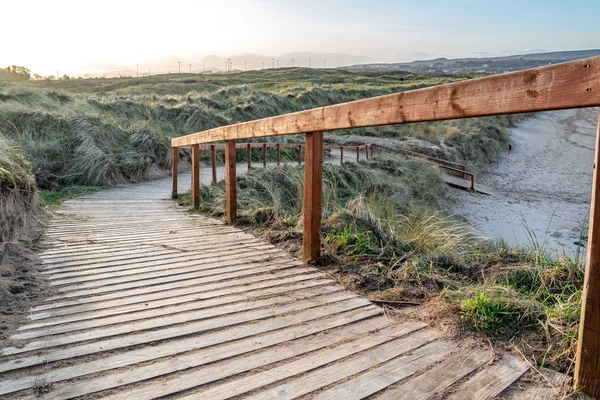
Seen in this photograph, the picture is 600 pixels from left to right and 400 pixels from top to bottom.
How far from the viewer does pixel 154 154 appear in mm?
13602

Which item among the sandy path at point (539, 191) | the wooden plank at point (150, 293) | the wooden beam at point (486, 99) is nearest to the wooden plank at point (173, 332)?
the wooden plank at point (150, 293)

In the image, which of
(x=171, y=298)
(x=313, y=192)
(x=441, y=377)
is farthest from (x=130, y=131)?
(x=441, y=377)

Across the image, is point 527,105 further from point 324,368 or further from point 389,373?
point 324,368

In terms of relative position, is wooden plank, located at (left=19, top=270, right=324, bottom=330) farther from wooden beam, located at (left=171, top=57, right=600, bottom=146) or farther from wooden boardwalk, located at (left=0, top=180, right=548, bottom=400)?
wooden beam, located at (left=171, top=57, right=600, bottom=146)

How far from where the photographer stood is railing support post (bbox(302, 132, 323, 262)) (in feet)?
11.3

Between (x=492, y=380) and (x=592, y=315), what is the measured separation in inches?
19.9

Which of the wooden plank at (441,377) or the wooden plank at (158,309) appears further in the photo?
the wooden plank at (158,309)

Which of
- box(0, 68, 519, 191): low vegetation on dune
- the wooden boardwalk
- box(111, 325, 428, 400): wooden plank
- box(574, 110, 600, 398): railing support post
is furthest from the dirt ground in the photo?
box(0, 68, 519, 191): low vegetation on dune

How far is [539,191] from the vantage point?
18844 mm

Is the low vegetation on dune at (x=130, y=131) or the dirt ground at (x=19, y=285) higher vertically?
the low vegetation on dune at (x=130, y=131)

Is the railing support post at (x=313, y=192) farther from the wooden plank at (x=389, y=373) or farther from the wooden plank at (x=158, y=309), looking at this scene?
the wooden plank at (x=389, y=373)

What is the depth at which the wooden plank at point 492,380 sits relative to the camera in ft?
5.86

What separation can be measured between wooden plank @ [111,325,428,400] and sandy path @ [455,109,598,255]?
3.70 m

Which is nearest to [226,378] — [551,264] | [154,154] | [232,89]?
[551,264]
